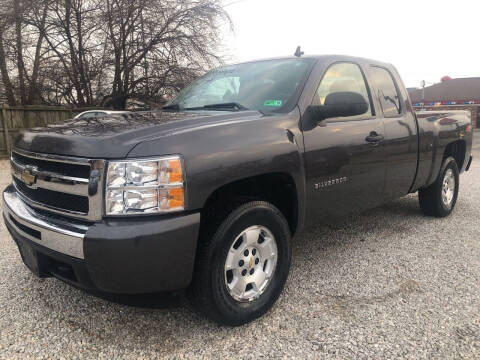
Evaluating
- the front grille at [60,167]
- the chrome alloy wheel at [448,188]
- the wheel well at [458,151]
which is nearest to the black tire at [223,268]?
the front grille at [60,167]

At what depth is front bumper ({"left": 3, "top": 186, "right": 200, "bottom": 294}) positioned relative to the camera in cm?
194

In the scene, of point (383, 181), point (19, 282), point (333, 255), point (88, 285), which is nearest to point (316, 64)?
point (383, 181)

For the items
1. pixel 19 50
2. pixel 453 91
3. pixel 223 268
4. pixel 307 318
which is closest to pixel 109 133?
pixel 223 268

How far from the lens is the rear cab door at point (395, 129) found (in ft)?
12.0

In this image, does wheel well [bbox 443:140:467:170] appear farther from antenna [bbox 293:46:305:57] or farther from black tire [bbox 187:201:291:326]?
black tire [bbox 187:201:291:326]

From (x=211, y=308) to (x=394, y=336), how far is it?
115cm

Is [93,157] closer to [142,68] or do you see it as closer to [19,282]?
[19,282]

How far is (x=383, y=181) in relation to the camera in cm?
358

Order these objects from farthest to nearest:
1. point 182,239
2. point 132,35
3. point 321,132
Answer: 1. point 132,35
2. point 321,132
3. point 182,239

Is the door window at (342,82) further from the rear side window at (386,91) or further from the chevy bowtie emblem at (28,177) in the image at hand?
the chevy bowtie emblem at (28,177)

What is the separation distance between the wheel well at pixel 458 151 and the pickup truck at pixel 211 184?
6.12 ft

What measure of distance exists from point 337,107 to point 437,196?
8.82 feet

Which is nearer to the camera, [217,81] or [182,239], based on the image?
[182,239]

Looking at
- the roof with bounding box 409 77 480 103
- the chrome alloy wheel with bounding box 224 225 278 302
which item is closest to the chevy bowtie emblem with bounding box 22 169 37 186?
the chrome alloy wheel with bounding box 224 225 278 302
